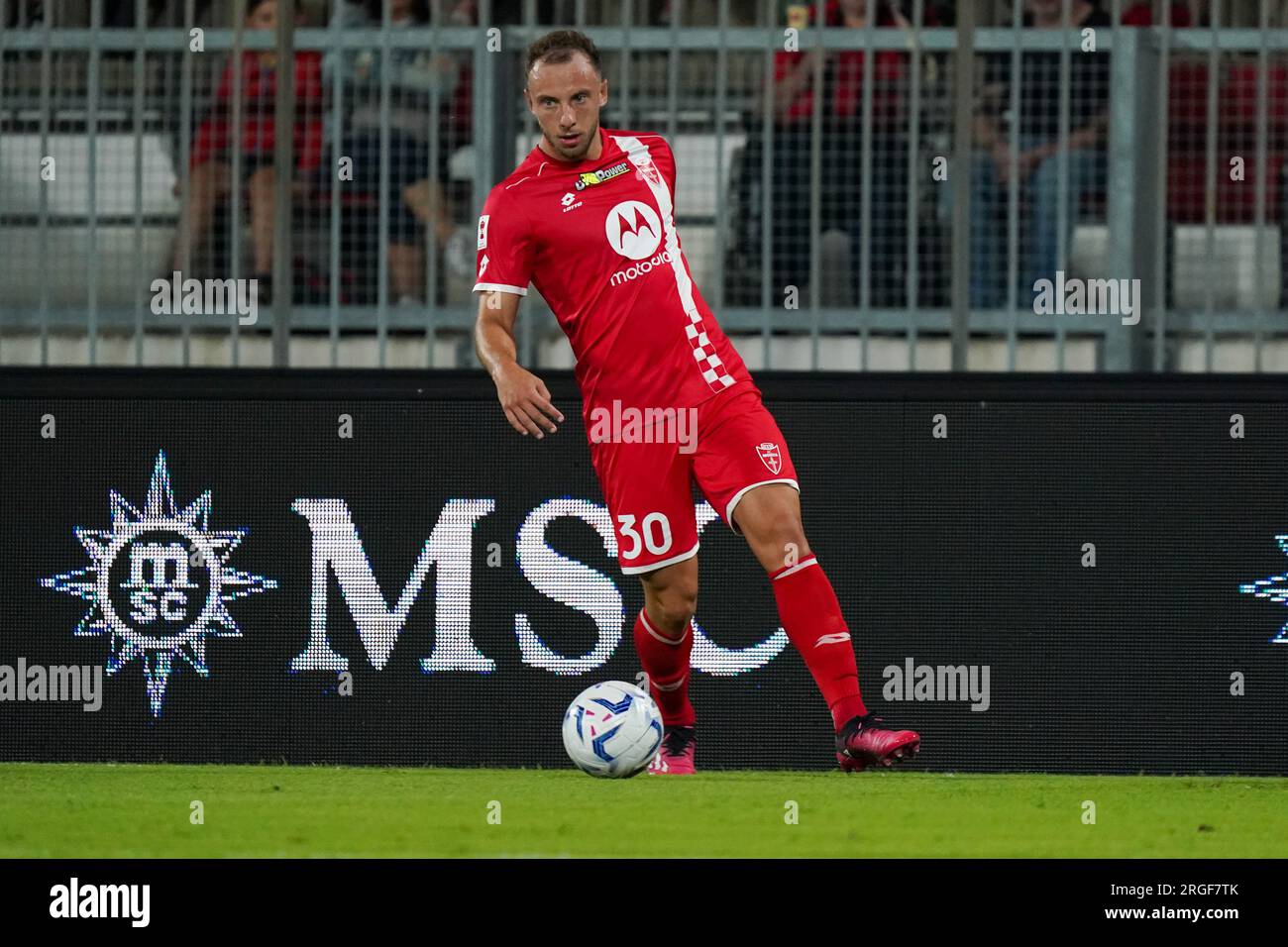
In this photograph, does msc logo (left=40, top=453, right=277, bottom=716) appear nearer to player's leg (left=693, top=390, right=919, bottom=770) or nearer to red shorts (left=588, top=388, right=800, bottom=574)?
red shorts (left=588, top=388, right=800, bottom=574)

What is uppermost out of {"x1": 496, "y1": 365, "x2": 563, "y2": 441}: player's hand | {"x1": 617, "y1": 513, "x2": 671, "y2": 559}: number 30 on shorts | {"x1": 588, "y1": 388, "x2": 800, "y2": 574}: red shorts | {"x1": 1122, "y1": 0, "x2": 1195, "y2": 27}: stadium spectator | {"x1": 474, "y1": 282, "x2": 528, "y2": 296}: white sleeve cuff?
{"x1": 1122, "y1": 0, "x2": 1195, "y2": 27}: stadium spectator

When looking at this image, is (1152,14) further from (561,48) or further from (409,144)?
(409,144)

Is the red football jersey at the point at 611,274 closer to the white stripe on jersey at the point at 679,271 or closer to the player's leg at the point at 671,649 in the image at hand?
the white stripe on jersey at the point at 679,271

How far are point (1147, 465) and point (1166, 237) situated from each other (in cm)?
120

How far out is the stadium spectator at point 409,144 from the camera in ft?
28.0

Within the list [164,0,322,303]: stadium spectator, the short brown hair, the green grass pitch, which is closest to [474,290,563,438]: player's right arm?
the short brown hair

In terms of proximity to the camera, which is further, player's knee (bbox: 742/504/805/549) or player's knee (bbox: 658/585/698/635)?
player's knee (bbox: 658/585/698/635)

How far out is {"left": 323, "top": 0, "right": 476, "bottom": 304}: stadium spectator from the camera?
8.54m

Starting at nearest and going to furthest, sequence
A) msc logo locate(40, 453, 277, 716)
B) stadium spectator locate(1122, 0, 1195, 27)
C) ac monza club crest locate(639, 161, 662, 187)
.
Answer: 1. ac monza club crest locate(639, 161, 662, 187)
2. msc logo locate(40, 453, 277, 716)
3. stadium spectator locate(1122, 0, 1195, 27)

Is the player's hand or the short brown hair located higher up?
the short brown hair

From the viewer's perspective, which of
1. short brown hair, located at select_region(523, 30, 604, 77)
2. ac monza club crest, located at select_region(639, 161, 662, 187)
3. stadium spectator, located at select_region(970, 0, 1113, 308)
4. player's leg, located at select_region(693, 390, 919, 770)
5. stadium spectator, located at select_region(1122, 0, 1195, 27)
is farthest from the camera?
stadium spectator, located at select_region(970, 0, 1113, 308)

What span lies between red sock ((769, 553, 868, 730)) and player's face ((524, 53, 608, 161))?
4.73 ft
